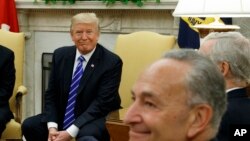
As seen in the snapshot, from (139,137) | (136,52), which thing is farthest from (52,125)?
(139,137)

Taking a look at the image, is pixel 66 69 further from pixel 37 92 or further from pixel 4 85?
pixel 37 92

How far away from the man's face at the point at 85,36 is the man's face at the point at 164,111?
2045 mm

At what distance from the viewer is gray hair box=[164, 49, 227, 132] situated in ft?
3.70

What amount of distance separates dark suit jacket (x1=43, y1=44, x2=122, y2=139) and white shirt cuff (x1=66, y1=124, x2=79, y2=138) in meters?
0.02

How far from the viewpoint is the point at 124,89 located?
371cm

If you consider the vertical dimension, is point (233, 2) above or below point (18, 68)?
above

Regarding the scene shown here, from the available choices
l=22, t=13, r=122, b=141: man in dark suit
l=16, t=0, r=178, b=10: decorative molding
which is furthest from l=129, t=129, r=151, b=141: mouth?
l=16, t=0, r=178, b=10: decorative molding

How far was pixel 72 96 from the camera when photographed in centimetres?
318

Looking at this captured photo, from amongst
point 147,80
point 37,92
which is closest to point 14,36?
point 37,92

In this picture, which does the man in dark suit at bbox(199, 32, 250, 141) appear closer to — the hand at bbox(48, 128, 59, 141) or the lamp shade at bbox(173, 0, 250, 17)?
the lamp shade at bbox(173, 0, 250, 17)

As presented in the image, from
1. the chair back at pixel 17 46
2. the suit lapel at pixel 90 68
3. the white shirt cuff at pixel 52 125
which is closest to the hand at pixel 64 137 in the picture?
the white shirt cuff at pixel 52 125

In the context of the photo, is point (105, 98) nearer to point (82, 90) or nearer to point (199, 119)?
point (82, 90)

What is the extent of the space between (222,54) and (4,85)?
2046mm

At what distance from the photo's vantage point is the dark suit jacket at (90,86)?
3098mm
